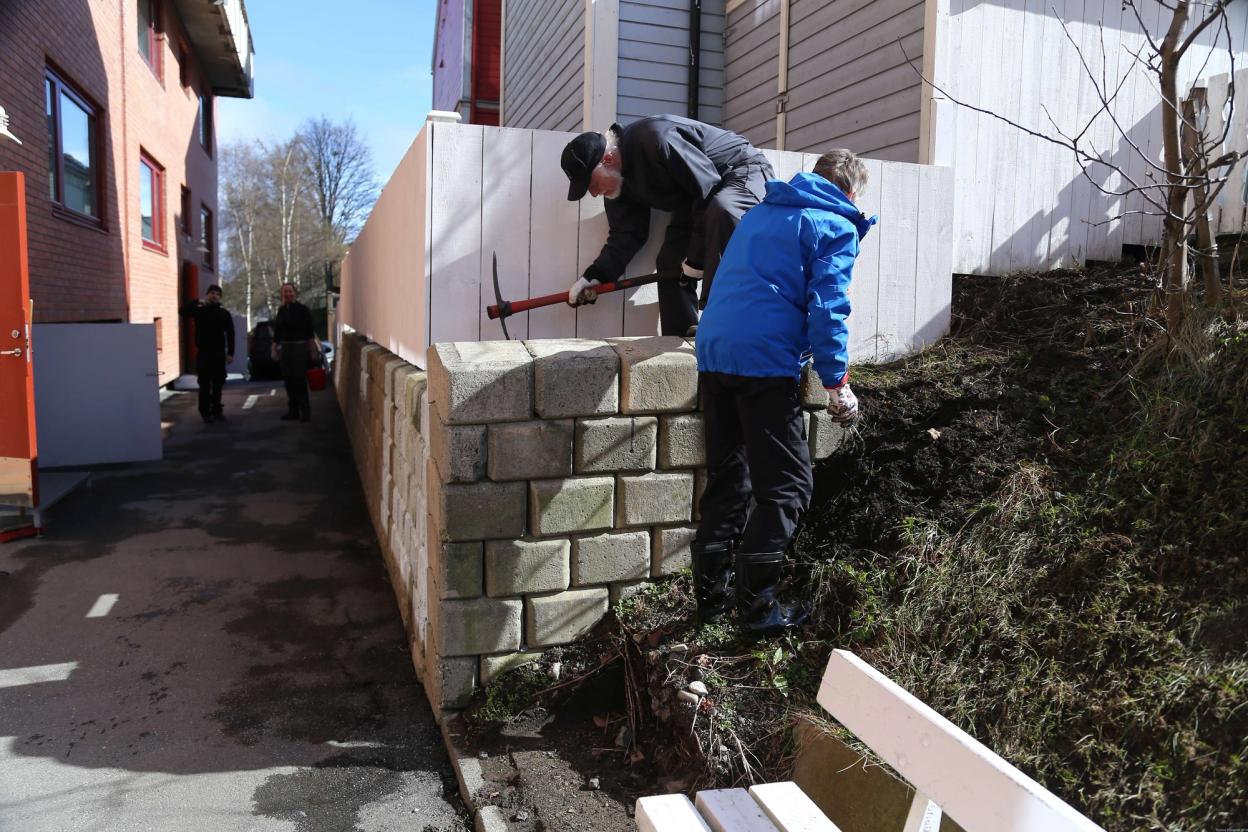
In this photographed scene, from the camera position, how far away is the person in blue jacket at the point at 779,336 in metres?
3.04

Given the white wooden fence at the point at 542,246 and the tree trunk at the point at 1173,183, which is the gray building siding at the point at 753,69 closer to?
the white wooden fence at the point at 542,246

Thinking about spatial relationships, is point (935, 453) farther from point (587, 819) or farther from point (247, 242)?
point (247, 242)

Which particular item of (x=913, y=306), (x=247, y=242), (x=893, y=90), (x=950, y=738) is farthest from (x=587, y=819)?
(x=247, y=242)

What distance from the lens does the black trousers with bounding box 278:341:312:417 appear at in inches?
456

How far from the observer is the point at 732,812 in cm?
210

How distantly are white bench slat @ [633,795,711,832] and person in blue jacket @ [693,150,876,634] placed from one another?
1.02 metres

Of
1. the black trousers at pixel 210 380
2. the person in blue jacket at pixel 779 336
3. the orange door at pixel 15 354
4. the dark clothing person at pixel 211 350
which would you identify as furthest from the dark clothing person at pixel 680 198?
the black trousers at pixel 210 380

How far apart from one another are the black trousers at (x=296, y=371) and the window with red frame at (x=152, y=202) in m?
4.16

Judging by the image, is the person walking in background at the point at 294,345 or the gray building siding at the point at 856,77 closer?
the gray building siding at the point at 856,77

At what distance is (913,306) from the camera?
4785 mm

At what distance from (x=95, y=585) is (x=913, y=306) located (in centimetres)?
498

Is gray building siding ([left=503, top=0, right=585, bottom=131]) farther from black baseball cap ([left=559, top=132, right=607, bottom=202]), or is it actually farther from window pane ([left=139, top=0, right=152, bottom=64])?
window pane ([left=139, top=0, right=152, bottom=64])

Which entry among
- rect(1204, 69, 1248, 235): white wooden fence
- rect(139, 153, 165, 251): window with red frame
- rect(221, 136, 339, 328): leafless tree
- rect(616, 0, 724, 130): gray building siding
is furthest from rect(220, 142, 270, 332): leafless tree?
rect(1204, 69, 1248, 235): white wooden fence

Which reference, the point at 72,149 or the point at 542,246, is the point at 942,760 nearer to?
the point at 542,246
